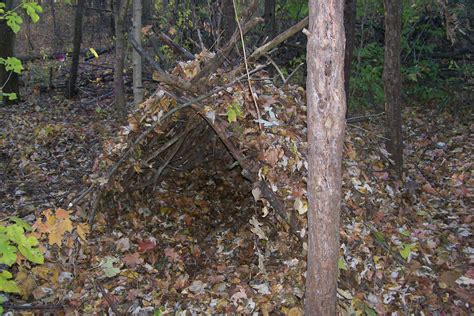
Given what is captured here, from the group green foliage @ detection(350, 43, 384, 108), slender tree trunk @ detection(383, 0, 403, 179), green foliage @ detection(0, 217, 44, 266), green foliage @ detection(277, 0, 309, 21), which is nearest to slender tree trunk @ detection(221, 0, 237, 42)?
green foliage @ detection(277, 0, 309, 21)

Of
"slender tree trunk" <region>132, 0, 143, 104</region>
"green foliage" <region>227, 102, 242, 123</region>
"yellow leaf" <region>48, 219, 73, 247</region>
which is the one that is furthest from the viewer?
"slender tree trunk" <region>132, 0, 143, 104</region>

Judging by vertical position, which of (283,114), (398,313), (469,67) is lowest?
(398,313)

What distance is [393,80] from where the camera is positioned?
600 cm

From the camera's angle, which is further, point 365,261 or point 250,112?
point 250,112

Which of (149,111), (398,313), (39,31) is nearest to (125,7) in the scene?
(149,111)

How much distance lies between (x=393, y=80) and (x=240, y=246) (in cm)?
311

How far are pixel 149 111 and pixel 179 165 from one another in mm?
1650

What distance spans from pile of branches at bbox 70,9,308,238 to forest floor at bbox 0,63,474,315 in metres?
0.44

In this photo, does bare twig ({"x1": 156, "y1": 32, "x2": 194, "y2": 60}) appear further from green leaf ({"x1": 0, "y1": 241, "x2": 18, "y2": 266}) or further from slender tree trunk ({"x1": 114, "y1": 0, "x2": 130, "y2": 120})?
green leaf ({"x1": 0, "y1": 241, "x2": 18, "y2": 266})

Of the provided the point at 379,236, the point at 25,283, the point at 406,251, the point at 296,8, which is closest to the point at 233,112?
the point at 379,236

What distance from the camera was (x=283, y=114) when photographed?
5031 millimetres

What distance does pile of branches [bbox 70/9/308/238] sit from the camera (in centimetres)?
439

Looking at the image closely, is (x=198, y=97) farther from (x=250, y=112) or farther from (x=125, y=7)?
(x=125, y=7)

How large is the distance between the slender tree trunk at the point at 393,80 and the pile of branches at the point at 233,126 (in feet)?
4.59
